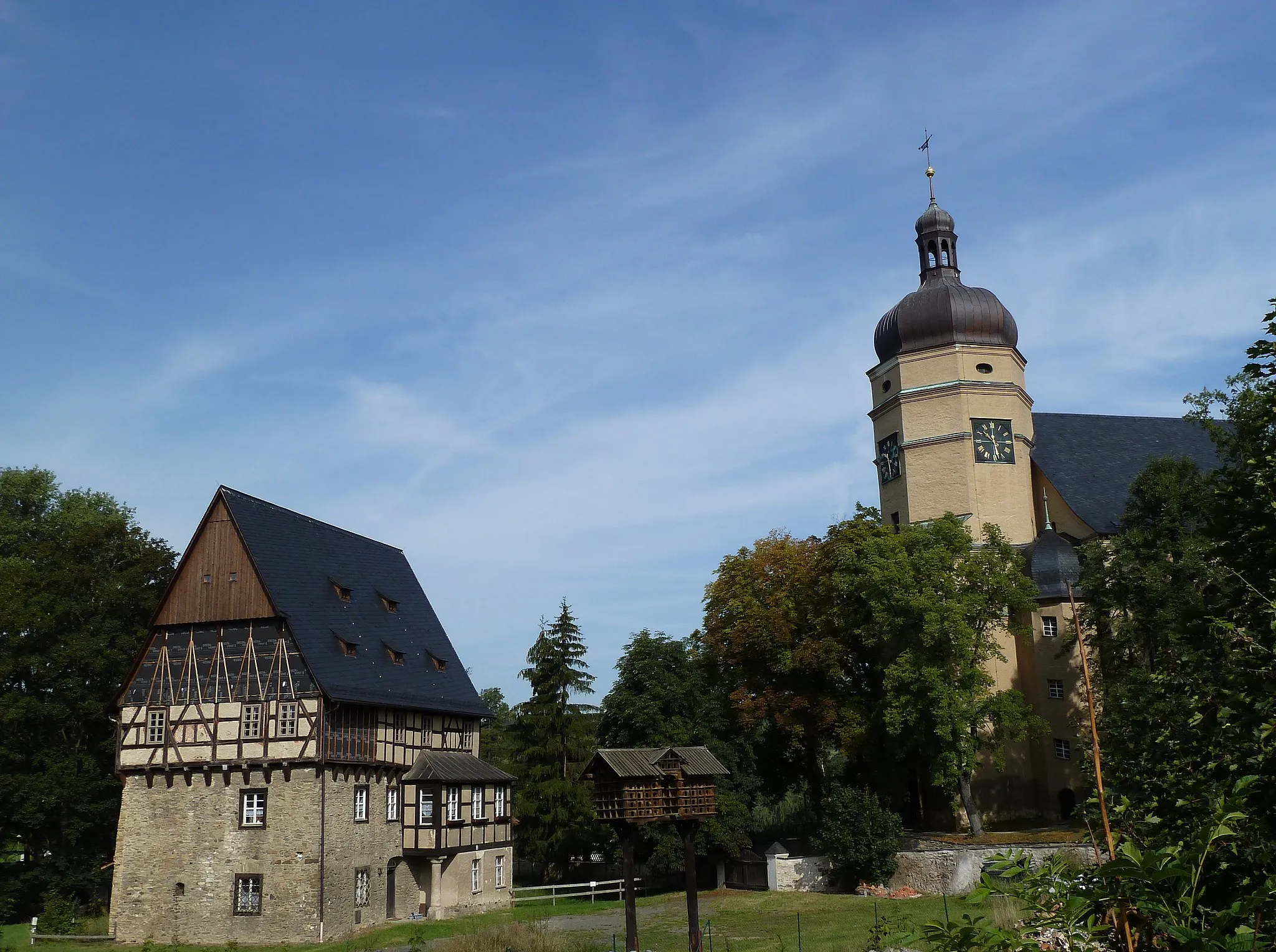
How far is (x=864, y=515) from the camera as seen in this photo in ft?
136

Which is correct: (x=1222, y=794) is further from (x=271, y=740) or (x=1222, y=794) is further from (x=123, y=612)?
(x=123, y=612)

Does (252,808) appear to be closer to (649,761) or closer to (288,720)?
(288,720)

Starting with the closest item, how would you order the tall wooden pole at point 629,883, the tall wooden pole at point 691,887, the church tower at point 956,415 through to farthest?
1. the tall wooden pole at point 629,883
2. the tall wooden pole at point 691,887
3. the church tower at point 956,415

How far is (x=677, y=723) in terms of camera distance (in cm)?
4222

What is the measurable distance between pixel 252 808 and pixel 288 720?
2.63m

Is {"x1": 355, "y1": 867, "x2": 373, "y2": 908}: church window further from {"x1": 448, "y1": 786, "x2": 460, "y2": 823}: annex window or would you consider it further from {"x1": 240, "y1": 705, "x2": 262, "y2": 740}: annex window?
{"x1": 240, "y1": 705, "x2": 262, "y2": 740}: annex window

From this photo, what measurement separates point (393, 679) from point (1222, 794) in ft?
110

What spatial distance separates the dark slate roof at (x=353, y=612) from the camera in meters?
33.4

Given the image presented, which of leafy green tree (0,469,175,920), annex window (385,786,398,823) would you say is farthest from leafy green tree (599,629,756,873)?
leafy green tree (0,469,175,920)

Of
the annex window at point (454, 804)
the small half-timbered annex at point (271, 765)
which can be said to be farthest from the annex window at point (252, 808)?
the annex window at point (454, 804)

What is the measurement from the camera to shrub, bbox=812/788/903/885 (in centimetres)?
3444

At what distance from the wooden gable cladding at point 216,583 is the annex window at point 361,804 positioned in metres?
5.66

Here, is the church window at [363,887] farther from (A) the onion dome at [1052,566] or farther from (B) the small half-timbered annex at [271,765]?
(A) the onion dome at [1052,566]

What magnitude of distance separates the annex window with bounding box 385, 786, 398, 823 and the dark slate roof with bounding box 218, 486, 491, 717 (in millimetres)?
2577
